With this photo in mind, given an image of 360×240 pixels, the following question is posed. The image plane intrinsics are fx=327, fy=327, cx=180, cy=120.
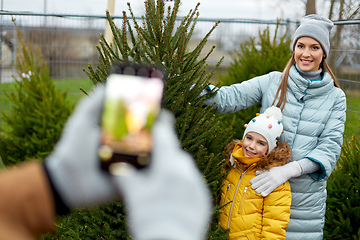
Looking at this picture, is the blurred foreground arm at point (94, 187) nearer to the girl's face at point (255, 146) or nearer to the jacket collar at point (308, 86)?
the girl's face at point (255, 146)

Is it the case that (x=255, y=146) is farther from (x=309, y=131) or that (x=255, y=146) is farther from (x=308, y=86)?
(x=308, y=86)

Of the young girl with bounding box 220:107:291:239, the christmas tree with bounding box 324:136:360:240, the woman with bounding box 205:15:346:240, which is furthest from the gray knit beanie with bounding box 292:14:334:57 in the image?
the christmas tree with bounding box 324:136:360:240

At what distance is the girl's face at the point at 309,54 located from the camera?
2.20 metres

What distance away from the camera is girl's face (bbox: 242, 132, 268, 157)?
83.1 inches

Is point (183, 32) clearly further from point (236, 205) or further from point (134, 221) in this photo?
point (134, 221)

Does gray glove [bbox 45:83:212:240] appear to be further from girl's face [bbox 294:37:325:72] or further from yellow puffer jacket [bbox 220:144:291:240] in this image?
girl's face [bbox 294:37:325:72]

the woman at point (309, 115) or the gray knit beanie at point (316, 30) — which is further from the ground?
the gray knit beanie at point (316, 30)

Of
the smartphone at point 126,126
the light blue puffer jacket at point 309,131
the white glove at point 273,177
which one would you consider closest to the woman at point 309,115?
the light blue puffer jacket at point 309,131

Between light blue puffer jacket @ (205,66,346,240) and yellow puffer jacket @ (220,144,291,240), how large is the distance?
238 millimetres

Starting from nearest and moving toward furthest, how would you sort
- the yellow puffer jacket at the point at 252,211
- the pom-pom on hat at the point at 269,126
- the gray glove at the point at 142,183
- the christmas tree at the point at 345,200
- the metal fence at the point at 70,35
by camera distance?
the gray glove at the point at 142,183, the yellow puffer jacket at the point at 252,211, the pom-pom on hat at the point at 269,126, the christmas tree at the point at 345,200, the metal fence at the point at 70,35

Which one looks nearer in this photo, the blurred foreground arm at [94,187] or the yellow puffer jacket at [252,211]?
the blurred foreground arm at [94,187]

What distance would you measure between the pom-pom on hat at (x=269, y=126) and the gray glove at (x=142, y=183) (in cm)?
158

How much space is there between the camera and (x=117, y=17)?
460 centimetres

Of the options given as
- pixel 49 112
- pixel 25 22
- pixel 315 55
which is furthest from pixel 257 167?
pixel 25 22
